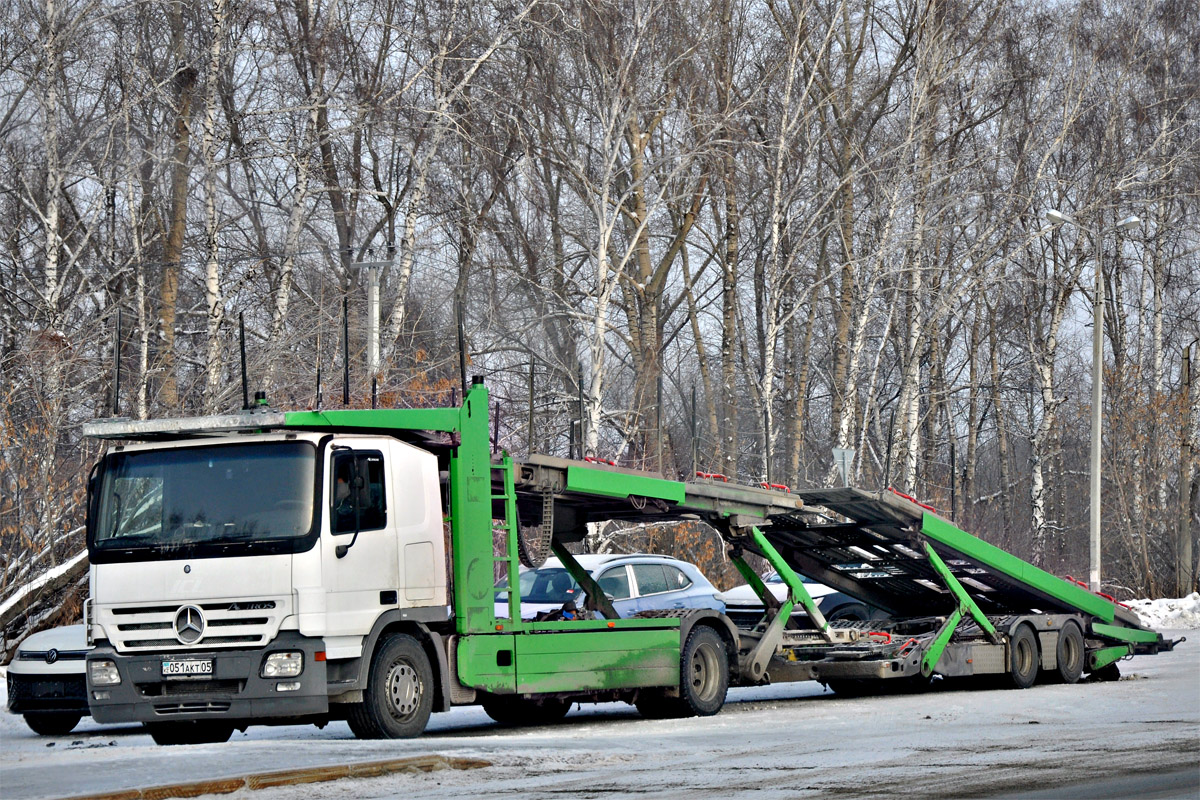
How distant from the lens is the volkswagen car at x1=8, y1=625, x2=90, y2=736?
1330cm

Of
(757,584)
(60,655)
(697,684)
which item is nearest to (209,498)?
(60,655)

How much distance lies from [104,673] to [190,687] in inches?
28.5

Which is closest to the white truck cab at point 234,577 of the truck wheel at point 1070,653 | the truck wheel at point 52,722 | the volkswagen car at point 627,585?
the truck wheel at point 52,722

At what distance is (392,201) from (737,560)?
59.1 feet

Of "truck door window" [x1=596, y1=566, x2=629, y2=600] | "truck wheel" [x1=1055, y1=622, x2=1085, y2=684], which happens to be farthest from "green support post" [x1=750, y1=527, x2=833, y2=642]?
"truck wheel" [x1=1055, y1=622, x2=1085, y2=684]

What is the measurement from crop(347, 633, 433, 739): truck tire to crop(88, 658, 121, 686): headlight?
1745 mm

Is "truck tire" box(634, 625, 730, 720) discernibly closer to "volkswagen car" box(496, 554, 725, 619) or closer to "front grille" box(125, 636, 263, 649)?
"volkswagen car" box(496, 554, 725, 619)

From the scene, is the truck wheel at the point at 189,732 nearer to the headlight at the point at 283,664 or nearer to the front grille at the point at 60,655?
the headlight at the point at 283,664

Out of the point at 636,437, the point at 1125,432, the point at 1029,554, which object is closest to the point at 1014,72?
the point at 1125,432

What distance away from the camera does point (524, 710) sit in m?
14.0

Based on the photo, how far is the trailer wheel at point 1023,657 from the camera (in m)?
16.2

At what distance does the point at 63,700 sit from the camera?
523 inches

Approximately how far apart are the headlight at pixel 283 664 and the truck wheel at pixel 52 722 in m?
3.81

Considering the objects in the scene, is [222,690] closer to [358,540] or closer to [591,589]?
[358,540]
